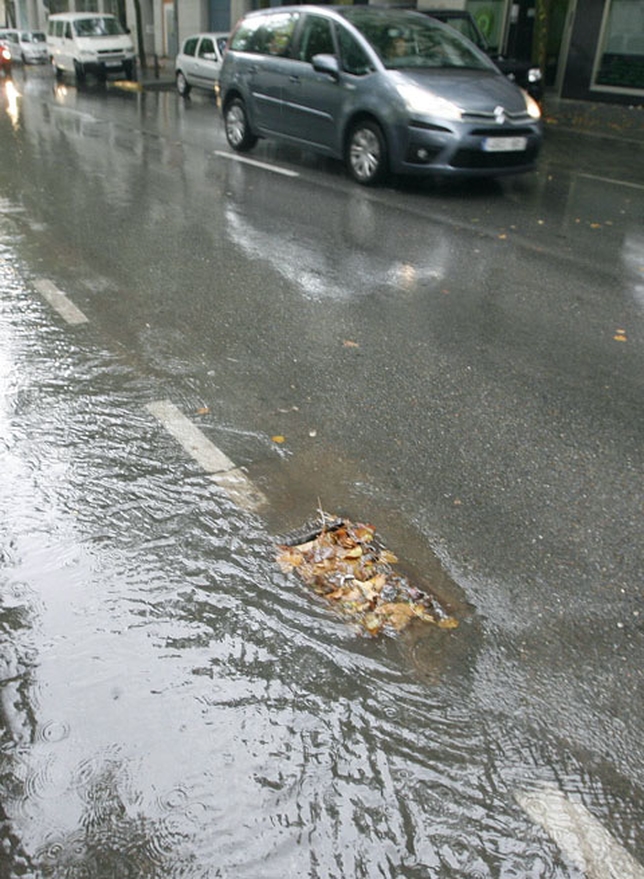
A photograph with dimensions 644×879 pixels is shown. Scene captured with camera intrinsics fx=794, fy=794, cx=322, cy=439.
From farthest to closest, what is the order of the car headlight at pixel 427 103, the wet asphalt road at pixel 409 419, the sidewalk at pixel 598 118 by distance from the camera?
the sidewalk at pixel 598 118 → the car headlight at pixel 427 103 → the wet asphalt road at pixel 409 419

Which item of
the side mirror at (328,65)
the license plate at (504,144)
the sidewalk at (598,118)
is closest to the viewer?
the license plate at (504,144)

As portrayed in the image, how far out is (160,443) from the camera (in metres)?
4.14

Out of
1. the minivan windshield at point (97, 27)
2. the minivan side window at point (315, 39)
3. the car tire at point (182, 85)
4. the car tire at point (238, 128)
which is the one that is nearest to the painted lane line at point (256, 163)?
the car tire at point (238, 128)

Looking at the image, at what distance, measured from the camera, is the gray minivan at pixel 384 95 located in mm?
9578

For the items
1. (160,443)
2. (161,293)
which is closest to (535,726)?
(160,443)

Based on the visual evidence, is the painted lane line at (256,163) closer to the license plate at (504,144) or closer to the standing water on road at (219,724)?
the license plate at (504,144)

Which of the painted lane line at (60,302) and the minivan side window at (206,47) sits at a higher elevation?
the minivan side window at (206,47)

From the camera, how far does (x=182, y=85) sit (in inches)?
914

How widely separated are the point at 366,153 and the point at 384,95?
77cm

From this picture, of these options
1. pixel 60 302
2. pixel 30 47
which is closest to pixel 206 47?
pixel 60 302

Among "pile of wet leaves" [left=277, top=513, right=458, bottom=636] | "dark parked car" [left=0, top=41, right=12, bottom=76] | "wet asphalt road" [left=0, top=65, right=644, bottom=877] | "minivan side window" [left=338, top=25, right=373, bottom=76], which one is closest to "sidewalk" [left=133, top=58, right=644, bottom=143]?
"minivan side window" [left=338, top=25, right=373, bottom=76]

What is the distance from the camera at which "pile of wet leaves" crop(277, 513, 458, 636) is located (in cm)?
299

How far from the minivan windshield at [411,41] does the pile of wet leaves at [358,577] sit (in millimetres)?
8442

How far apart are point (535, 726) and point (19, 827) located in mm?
1572
